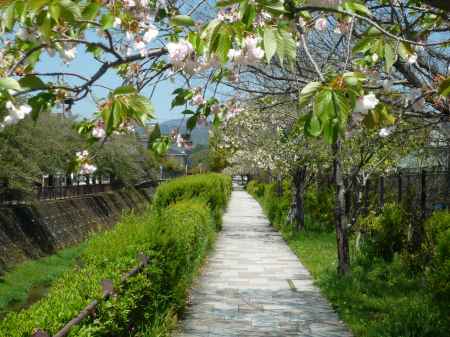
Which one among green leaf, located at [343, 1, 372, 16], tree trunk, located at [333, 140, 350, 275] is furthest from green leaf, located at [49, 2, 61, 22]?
tree trunk, located at [333, 140, 350, 275]

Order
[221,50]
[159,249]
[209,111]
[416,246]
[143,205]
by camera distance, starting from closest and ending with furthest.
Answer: [221,50], [209,111], [159,249], [416,246], [143,205]

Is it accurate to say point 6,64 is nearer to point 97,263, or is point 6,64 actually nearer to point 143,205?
point 97,263

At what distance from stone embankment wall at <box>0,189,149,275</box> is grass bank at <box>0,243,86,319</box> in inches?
17.9

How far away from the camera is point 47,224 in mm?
22828

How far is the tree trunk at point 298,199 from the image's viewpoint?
59.4 feet

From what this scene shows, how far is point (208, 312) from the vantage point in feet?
25.5

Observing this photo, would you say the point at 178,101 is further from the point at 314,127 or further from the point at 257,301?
the point at 257,301

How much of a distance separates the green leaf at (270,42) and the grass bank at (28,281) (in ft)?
35.3

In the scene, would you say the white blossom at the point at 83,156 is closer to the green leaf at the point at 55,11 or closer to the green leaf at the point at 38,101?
the green leaf at the point at 38,101

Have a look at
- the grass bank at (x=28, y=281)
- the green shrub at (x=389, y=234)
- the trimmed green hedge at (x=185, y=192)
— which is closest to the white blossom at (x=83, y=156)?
the green shrub at (x=389, y=234)

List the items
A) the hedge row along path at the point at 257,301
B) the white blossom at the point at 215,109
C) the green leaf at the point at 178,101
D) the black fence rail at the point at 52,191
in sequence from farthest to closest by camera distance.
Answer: the black fence rail at the point at 52,191, the hedge row along path at the point at 257,301, the white blossom at the point at 215,109, the green leaf at the point at 178,101

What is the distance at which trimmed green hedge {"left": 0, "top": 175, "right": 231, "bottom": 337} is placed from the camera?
3.80m

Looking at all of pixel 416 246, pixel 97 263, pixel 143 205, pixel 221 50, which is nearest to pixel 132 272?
pixel 97 263

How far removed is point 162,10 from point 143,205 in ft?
127
